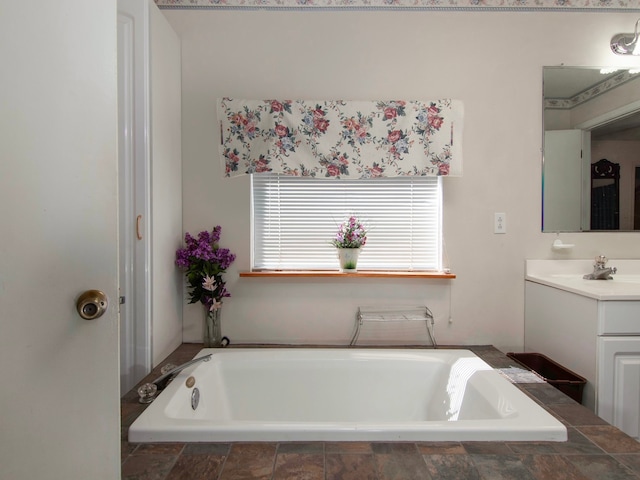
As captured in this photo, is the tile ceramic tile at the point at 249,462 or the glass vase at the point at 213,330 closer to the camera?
the tile ceramic tile at the point at 249,462

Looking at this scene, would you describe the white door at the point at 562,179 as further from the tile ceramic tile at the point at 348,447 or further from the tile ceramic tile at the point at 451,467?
the tile ceramic tile at the point at 348,447

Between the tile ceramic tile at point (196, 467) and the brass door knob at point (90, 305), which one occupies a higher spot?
the brass door knob at point (90, 305)

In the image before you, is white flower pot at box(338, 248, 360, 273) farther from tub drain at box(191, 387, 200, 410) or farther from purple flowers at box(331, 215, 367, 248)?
tub drain at box(191, 387, 200, 410)

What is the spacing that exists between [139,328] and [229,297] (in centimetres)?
49

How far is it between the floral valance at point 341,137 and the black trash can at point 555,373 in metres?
1.03

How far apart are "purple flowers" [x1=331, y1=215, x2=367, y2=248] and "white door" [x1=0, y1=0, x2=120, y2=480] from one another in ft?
4.17

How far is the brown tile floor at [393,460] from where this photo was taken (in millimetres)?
934

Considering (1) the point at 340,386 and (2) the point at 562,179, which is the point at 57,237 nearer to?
(1) the point at 340,386

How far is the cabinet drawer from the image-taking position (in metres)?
1.45

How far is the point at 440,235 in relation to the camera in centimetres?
197

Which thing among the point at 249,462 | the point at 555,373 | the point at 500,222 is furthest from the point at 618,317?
the point at 249,462

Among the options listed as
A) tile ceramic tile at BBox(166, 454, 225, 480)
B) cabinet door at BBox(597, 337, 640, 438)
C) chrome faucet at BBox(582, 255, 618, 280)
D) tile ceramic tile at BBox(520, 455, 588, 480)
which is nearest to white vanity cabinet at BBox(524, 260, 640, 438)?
cabinet door at BBox(597, 337, 640, 438)

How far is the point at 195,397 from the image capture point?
4.52 ft

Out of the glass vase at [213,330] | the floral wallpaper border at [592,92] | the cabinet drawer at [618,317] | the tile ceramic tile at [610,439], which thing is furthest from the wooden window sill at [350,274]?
the floral wallpaper border at [592,92]
